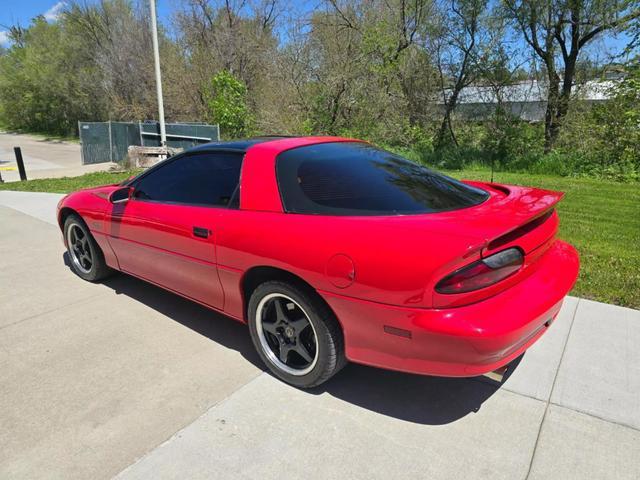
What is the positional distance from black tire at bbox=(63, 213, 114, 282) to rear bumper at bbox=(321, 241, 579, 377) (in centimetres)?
301

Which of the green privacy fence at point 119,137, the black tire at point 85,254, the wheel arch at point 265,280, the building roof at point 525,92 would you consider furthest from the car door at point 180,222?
the green privacy fence at point 119,137

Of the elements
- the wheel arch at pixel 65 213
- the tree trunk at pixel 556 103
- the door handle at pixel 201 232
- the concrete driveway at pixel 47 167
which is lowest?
the concrete driveway at pixel 47 167

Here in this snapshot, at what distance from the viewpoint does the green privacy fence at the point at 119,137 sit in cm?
1675

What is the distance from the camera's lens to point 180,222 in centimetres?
332

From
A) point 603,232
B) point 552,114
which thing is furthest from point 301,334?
point 552,114

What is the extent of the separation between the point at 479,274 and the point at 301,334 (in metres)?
1.18

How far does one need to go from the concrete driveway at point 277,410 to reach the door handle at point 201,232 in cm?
86

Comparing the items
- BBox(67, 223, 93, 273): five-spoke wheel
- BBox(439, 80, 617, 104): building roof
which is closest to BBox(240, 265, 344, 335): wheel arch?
BBox(67, 223, 93, 273): five-spoke wheel

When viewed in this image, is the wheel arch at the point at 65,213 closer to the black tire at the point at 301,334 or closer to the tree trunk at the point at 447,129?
the black tire at the point at 301,334

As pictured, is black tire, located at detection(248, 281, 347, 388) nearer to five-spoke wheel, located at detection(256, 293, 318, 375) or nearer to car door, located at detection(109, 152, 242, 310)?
five-spoke wheel, located at detection(256, 293, 318, 375)

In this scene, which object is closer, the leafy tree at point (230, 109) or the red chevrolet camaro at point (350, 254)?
the red chevrolet camaro at point (350, 254)

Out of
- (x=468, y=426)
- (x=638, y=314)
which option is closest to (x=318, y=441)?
(x=468, y=426)

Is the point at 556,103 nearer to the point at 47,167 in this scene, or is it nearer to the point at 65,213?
the point at 65,213

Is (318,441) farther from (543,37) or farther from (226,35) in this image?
(226,35)
